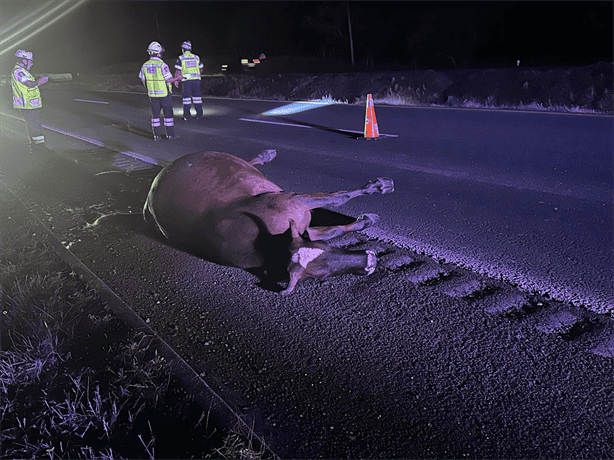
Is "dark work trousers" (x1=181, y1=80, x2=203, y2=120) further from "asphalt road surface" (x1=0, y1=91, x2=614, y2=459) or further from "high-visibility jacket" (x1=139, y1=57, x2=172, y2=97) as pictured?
"asphalt road surface" (x1=0, y1=91, x2=614, y2=459)

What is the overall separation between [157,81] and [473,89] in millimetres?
9684

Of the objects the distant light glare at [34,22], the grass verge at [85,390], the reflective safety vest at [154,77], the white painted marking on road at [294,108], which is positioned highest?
the distant light glare at [34,22]

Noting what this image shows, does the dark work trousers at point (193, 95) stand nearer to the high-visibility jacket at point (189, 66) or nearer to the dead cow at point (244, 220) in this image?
the high-visibility jacket at point (189, 66)

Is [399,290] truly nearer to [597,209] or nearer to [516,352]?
[516,352]

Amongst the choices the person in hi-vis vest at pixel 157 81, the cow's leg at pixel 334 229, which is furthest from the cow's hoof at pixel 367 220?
the person in hi-vis vest at pixel 157 81

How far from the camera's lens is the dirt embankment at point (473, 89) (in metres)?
12.0

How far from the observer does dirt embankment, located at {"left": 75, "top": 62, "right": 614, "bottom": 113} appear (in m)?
12.0

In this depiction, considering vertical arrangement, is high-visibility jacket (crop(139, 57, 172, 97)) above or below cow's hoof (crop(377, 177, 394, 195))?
above

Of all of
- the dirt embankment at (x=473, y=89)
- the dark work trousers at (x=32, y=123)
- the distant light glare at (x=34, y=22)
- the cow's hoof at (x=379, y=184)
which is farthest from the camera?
the distant light glare at (x=34, y=22)

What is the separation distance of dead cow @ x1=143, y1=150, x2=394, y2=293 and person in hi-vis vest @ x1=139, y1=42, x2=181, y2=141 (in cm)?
647

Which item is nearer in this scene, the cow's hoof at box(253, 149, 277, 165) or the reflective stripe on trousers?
the cow's hoof at box(253, 149, 277, 165)

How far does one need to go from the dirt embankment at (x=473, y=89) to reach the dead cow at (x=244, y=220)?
998cm

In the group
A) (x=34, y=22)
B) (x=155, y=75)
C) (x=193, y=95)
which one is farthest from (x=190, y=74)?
(x=34, y=22)

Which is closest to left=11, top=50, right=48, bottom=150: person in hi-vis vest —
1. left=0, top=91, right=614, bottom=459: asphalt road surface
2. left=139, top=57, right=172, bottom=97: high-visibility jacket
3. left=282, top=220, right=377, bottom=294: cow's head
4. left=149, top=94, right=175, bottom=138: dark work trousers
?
left=139, top=57, right=172, bottom=97: high-visibility jacket
